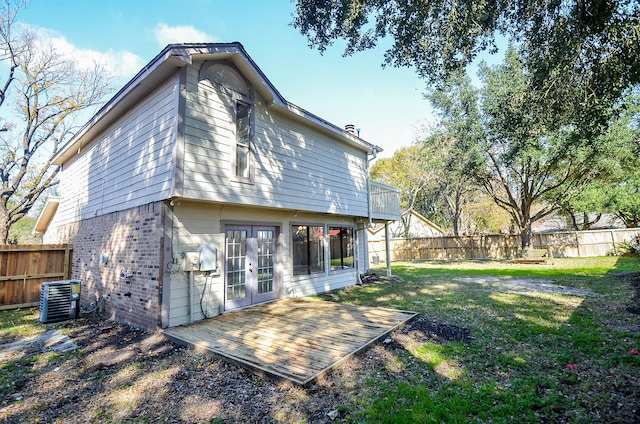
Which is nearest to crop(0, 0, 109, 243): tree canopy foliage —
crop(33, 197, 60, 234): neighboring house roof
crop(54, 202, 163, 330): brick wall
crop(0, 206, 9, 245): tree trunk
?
crop(0, 206, 9, 245): tree trunk

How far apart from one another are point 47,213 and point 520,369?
16.9 m

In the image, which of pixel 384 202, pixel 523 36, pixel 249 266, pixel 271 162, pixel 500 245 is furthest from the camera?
pixel 500 245

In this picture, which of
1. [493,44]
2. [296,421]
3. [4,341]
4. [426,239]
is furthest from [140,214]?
[426,239]

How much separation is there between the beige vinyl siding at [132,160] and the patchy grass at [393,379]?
2885 mm

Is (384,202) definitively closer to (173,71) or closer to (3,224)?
(173,71)

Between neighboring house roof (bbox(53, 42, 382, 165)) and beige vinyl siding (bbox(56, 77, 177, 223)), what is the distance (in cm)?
19

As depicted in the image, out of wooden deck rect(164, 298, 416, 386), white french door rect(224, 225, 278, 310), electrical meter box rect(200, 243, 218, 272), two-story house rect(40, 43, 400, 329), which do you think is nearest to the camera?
wooden deck rect(164, 298, 416, 386)

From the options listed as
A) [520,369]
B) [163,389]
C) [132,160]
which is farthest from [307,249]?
[520,369]

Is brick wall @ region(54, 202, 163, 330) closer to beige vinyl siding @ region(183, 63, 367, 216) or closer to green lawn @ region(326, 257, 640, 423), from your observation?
beige vinyl siding @ region(183, 63, 367, 216)

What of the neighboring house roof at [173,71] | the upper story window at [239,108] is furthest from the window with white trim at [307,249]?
the neighboring house roof at [173,71]

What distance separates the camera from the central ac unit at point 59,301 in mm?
6867

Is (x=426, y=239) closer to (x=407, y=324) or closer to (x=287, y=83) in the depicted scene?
(x=287, y=83)

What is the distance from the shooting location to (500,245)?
20922mm

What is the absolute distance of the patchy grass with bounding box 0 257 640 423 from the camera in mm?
3096
